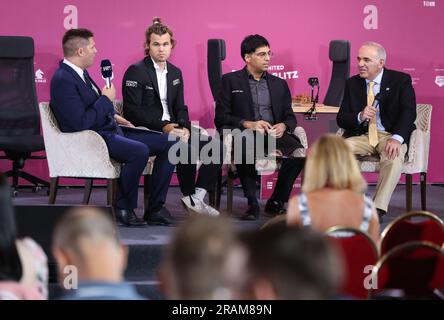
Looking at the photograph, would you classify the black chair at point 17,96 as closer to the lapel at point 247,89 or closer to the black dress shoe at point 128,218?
the black dress shoe at point 128,218

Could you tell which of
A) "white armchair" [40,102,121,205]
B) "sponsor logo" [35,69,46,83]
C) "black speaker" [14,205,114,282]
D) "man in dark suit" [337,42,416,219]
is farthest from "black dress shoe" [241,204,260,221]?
"sponsor logo" [35,69,46,83]

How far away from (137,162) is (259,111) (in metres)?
1.07

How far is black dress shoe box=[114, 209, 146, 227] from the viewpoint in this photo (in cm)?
574

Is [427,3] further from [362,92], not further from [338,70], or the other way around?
[362,92]

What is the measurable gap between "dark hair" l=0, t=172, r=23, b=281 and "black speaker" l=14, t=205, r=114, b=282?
85.0 inches

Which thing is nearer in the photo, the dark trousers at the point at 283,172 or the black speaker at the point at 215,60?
the dark trousers at the point at 283,172

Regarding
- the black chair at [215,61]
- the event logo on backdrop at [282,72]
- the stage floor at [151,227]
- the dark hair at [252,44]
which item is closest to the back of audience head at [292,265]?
the stage floor at [151,227]

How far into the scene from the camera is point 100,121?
18.8 ft

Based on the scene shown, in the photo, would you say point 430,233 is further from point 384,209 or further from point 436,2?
point 436,2

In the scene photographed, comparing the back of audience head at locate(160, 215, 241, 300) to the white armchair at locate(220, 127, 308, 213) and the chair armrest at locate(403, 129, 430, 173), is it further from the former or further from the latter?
the chair armrest at locate(403, 129, 430, 173)

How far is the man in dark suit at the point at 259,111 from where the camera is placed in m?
6.16

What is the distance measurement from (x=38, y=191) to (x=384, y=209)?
2.93 metres

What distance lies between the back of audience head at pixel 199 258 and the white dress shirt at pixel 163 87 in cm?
433

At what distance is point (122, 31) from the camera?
7770mm
